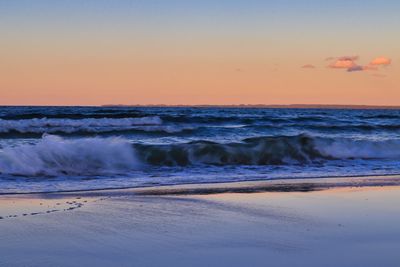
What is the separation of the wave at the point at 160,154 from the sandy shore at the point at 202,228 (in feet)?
9.10

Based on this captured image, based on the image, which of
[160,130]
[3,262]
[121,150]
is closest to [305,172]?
[121,150]

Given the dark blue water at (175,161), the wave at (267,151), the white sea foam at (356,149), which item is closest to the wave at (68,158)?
the dark blue water at (175,161)

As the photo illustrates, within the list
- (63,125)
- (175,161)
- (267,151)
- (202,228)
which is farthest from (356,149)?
(63,125)

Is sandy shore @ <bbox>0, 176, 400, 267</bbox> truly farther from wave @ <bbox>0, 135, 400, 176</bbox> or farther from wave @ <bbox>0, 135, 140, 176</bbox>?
wave @ <bbox>0, 135, 400, 176</bbox>

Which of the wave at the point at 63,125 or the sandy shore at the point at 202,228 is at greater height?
the wave at the point at 63,125

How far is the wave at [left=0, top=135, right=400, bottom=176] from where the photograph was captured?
9.89m

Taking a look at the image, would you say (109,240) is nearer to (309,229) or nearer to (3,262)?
(3,262)

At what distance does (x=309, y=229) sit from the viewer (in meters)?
4.88

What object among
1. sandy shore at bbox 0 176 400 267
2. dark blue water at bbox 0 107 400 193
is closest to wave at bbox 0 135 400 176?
dark blue water at bbox 0 107 400 193

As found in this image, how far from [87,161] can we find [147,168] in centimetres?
117

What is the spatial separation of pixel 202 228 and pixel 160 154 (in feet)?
24.7

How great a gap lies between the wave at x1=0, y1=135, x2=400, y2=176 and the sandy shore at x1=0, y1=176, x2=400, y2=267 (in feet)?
9.10

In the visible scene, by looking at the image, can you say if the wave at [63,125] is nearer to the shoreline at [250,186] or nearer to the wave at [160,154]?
the wave at [160,154]

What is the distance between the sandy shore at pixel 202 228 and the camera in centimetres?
388
